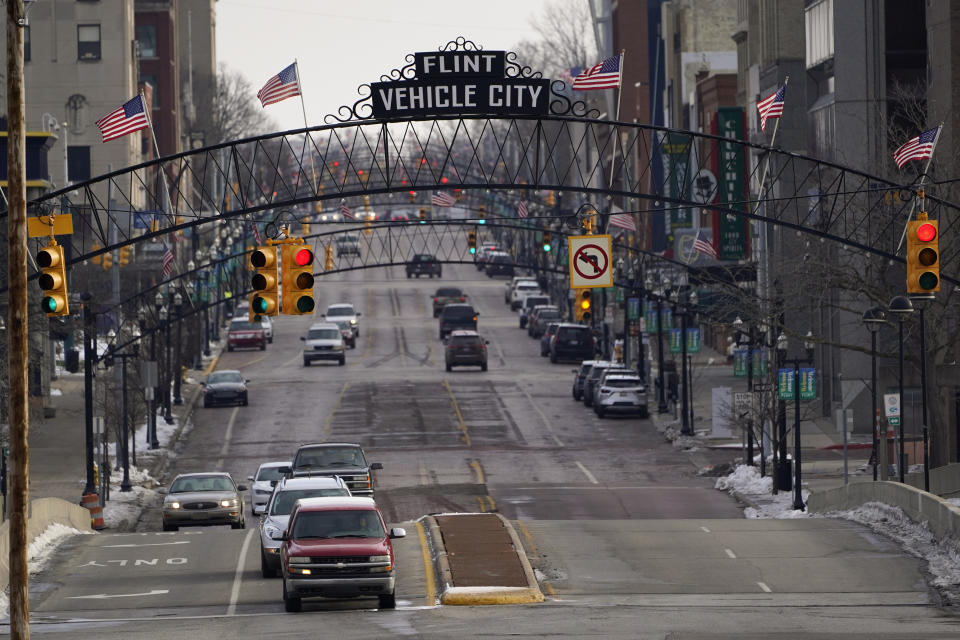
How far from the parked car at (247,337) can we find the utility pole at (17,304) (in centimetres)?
7261

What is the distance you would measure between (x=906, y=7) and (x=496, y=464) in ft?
72.2

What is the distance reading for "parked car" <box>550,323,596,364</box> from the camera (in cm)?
8394

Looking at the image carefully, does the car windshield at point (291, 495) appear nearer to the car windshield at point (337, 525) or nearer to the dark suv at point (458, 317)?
the car windshield at point (337, 525)

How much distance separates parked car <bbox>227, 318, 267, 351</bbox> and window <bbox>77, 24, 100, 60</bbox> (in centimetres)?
1902

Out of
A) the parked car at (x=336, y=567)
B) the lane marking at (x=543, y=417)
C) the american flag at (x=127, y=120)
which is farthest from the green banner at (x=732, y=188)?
the parked car at (x=336, y=567)

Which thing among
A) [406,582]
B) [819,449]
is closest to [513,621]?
[406,582]

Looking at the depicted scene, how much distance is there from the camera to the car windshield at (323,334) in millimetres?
84625

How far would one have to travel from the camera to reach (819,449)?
55.4 meters

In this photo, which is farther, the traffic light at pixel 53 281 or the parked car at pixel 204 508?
the parked car at pixel 204 508

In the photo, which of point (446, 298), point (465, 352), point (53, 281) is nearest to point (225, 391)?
point (465, 352)

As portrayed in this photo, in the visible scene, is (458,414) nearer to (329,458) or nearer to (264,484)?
(264,484)

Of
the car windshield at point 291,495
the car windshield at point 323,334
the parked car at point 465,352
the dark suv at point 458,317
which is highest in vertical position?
the dark suv at point 458,317

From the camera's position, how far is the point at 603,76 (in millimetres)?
36906

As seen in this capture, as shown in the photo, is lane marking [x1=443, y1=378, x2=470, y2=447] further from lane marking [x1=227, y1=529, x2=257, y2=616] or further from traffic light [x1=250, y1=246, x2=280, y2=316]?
traffic light [x1=250, y1=246, x2=280, y2=316]
